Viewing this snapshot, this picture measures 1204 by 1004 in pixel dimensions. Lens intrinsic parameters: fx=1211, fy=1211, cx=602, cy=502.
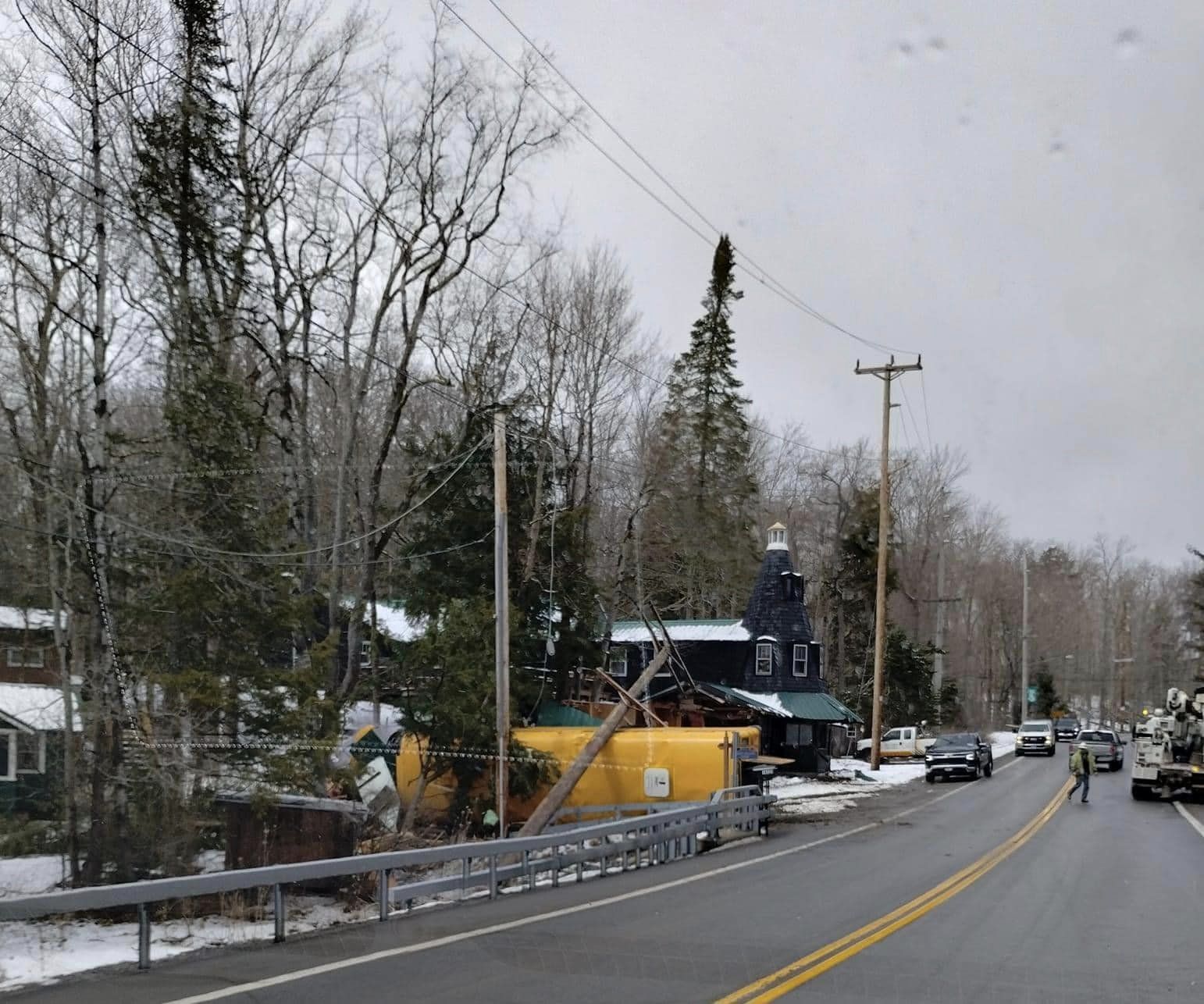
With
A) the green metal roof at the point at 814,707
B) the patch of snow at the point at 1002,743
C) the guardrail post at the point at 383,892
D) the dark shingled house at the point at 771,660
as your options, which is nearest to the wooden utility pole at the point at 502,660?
the guardrail post at the point at 383,892

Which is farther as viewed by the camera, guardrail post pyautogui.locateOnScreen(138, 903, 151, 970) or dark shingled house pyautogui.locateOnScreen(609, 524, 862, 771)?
dark shingled house pyautogui.locateOnScreen(609, 524, 862, 771)

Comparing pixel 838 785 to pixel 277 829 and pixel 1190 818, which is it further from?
pixel 277 829

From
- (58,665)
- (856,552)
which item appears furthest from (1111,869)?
(856,552)

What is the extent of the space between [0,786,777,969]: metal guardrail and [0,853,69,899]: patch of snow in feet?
14.1

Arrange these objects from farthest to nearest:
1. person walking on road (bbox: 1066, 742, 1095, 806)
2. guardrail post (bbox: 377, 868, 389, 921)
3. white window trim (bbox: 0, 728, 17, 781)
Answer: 1. person walking on road (bbox: 1066, 742, 1095, 806)
2. white window trim (bbox: 0, 728, 17, 781)
3. guardrail post (bbox: 377, 868, 389, 921)

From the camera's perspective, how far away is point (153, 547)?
73.6ft

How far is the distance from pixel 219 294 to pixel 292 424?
11.9 ft

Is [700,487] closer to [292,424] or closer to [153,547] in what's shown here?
[292,424]

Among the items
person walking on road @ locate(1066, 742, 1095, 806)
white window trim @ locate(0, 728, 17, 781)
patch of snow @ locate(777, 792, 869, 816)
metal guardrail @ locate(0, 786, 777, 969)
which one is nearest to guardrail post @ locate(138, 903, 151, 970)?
metal guardrail @ locate(0, 786, 777, 969)

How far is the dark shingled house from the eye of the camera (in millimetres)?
48625

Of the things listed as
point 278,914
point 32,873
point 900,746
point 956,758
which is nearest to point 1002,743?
point 900,746

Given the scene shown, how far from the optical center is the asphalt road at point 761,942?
9.12 m

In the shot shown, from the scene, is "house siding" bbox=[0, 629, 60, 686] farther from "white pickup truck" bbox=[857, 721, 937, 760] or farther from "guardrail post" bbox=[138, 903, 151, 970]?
"white pickup truck" bbox=[857, 721, 937, 760]

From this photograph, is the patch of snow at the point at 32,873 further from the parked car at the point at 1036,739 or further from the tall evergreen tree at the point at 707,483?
the parked car at the point at 1036,739
